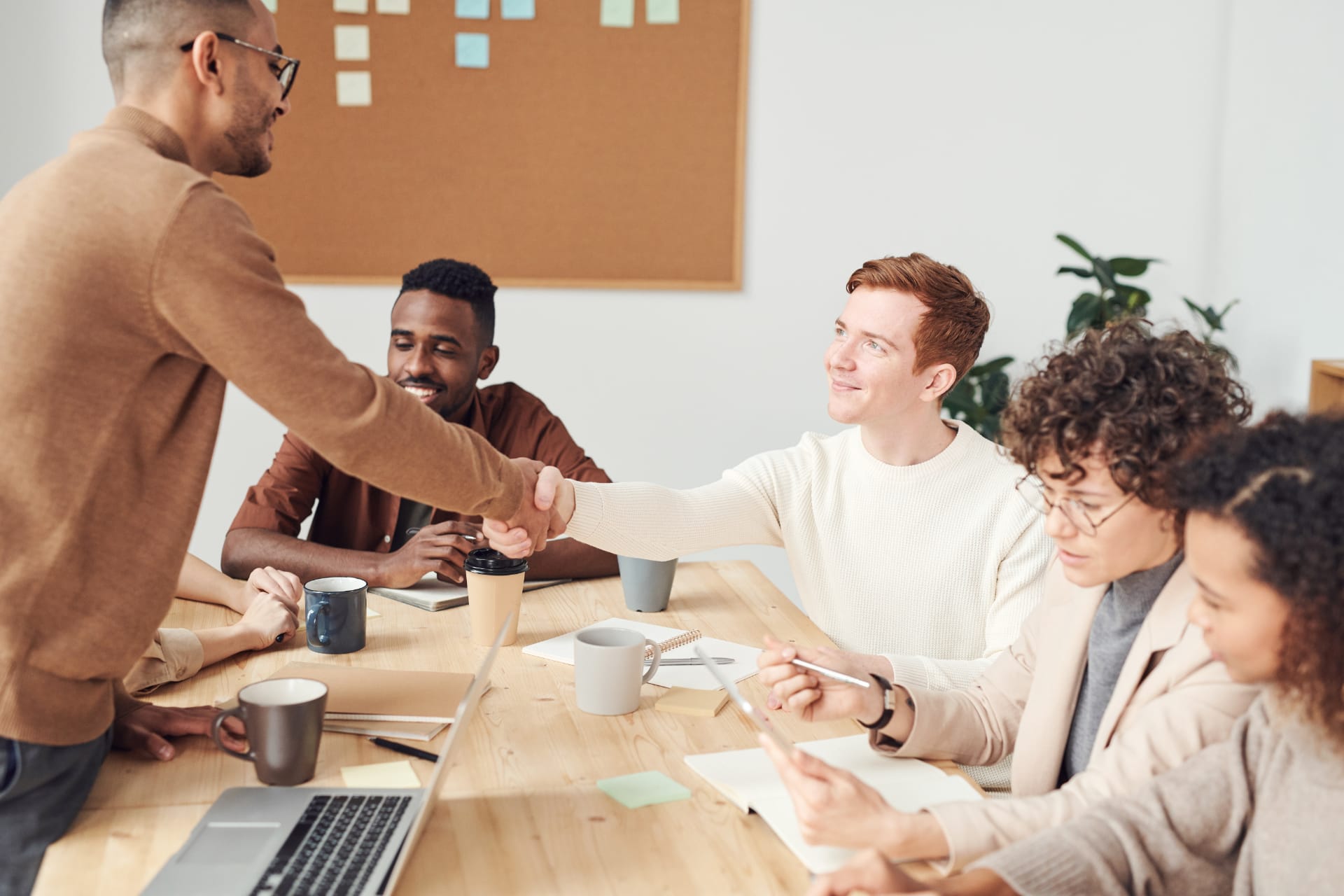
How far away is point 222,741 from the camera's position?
1191mm

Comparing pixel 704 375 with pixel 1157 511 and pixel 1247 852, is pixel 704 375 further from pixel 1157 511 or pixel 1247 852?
pixel 1247 852

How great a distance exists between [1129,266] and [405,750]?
2.77 m

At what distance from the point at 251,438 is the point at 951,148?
7.91ft

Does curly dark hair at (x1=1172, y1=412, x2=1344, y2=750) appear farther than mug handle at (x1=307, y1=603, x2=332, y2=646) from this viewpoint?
No

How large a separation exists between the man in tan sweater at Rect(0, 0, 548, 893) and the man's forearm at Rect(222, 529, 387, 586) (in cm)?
71

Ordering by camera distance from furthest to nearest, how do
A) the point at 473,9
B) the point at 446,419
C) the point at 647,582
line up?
the point at 473,9
the point at 446,419
the point at 647,582

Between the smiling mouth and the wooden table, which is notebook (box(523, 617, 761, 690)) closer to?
the wooden table

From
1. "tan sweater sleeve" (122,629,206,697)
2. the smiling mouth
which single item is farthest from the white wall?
"tan sweater sleeve" (122,629,206,697)

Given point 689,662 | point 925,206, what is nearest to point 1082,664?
point 689,662

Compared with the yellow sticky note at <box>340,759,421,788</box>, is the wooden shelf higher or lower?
higher

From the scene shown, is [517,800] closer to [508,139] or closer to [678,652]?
[678,652]

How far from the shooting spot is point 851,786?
1.03 metres

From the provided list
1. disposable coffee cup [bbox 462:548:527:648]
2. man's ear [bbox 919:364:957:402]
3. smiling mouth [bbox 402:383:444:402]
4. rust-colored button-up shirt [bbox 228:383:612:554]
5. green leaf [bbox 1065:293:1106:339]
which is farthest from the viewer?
green leaf [bbox 1065:293:1106:339]

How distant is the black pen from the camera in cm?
122
